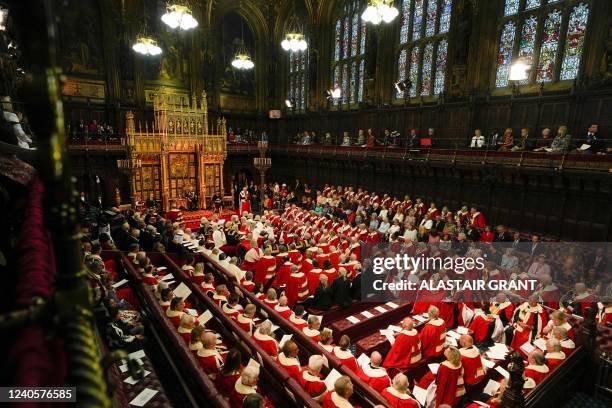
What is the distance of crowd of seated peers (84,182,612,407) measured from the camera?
4906mm

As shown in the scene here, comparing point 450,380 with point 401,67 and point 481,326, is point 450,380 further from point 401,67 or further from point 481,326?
point 401,67

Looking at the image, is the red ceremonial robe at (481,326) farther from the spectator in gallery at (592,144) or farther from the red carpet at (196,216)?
the red carpet at (196,216)

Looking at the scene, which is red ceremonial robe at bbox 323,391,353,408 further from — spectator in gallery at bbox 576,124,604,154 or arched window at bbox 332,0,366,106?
arched window at bbox 332,0,366,106

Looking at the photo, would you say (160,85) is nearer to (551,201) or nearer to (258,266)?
(258,266)

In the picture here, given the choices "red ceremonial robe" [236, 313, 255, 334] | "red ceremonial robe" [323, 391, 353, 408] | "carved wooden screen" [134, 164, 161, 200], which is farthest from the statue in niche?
"red ceremonial robe" [323, 391, 353, 408]

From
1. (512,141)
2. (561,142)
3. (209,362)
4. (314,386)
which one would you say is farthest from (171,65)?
(314,386)

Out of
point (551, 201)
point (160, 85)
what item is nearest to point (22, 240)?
point (551, 201)

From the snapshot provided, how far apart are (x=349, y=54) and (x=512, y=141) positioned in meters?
13.5

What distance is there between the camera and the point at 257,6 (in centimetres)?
2622

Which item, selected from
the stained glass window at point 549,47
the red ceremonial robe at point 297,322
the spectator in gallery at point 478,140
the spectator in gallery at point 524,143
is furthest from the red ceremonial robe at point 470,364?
the stained glass window at point 549,47

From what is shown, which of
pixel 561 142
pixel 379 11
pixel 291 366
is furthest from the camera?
pixel 561 142

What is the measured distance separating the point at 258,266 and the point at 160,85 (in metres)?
19.1

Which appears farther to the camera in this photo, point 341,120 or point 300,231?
point 341,120

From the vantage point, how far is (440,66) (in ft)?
56.1
